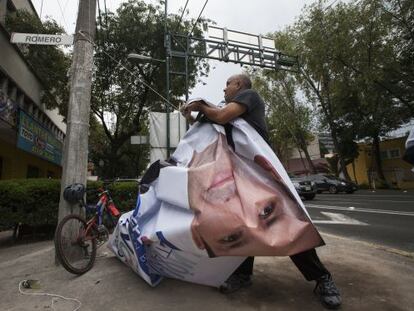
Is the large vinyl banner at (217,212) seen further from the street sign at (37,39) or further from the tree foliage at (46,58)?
the tree foliage at (46,58)

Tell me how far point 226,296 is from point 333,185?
23.7 meters

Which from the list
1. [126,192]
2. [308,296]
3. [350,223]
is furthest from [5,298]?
[350,223]

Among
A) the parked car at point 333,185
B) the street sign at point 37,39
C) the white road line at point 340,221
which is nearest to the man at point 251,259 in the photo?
the street sign at point 37,39

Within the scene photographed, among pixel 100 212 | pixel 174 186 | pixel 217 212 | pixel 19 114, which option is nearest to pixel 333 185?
pixel 19 114

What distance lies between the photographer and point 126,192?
8422 mm

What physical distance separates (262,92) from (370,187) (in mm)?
13493

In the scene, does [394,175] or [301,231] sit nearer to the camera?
[301,231]

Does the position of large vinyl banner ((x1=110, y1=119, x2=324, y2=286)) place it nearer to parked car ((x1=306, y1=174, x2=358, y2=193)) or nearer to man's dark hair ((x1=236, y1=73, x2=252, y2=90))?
man's dark hair ((x1=236, y1=73, x2=252, y2=90))

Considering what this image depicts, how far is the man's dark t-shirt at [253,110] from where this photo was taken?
2969mm

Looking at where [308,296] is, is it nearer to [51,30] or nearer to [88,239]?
[88,239]

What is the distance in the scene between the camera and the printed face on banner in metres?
2.25

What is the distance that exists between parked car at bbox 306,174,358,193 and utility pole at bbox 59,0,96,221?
70.8 ft

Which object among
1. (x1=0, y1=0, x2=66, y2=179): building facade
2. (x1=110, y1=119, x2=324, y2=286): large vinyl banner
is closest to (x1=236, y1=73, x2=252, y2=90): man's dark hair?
(x1=110, y1=119, x2=324, y2=286): large vinyl banner

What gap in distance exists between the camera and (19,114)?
11.0 meters
